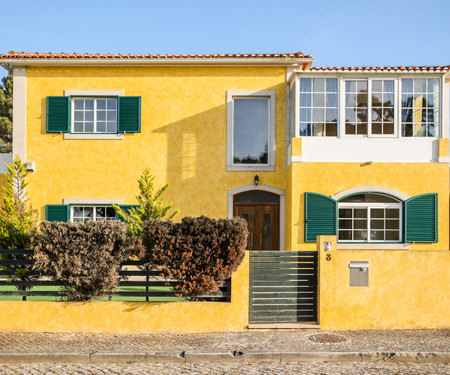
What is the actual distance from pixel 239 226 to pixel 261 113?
7.02 metres

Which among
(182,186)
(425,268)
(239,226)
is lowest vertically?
(425,268)

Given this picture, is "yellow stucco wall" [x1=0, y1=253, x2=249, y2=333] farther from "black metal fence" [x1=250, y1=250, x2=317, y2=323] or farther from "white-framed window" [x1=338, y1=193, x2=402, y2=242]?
"white-framed window" [x1=338, y1=193, x2=402, y2=242]

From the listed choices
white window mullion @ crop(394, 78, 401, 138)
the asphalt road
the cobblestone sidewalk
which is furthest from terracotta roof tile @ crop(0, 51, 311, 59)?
the asphalt road

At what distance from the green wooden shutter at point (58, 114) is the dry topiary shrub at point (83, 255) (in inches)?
263

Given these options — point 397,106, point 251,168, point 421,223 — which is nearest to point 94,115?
→ point 251,168

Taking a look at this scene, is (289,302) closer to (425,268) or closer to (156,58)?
(425,268)

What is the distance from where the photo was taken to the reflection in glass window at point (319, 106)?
40.8ft

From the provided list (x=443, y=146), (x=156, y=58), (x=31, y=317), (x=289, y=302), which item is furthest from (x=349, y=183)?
(x=31, y=317)

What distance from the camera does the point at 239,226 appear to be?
7680 mm

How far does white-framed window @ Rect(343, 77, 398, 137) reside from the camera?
12.4 m

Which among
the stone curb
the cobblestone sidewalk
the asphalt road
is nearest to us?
the asphalt road

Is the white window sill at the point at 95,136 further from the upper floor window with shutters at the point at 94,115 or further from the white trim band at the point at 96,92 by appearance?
the white trim band at the point at 96,92

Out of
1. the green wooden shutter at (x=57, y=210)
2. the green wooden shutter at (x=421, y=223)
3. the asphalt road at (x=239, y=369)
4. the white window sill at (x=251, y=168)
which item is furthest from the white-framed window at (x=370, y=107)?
the green wooden shutter at (x=57, y=210)

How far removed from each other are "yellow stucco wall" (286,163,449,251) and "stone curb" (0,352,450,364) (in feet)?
19.2
